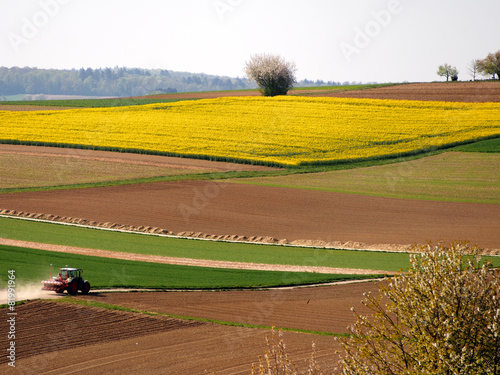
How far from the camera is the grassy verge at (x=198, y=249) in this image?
30.5 meters

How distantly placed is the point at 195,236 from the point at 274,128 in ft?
108

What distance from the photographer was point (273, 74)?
10094 centimetres

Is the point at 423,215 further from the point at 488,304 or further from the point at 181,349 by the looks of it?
the point at 488,304

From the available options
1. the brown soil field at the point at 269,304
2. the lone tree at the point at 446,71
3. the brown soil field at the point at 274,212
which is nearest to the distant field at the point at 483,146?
the brown soil field at the point at 274,212

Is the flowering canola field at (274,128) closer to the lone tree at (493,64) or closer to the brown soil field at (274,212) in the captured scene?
the brown soil field at (274,212)

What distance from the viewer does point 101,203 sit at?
42.3 m

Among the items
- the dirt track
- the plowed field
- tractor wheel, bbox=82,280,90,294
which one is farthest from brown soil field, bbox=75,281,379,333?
the dirt track

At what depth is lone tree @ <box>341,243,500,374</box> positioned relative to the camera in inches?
373

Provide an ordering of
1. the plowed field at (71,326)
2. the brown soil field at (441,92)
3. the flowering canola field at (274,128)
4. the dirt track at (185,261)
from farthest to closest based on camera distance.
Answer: the brown soil field at (441,92) → the flowering canola field at (274,128) → the dirt track at (185,261) → the plowed field at (71,326)

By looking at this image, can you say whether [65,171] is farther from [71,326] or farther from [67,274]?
[71,326]

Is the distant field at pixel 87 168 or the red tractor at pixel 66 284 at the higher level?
the distant field at pixel 87 168

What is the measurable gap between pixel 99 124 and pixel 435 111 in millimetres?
38103

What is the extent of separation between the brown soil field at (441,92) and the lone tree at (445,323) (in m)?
70.4

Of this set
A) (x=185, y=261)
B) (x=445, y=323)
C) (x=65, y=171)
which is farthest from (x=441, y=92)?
(x=445, y=323)
